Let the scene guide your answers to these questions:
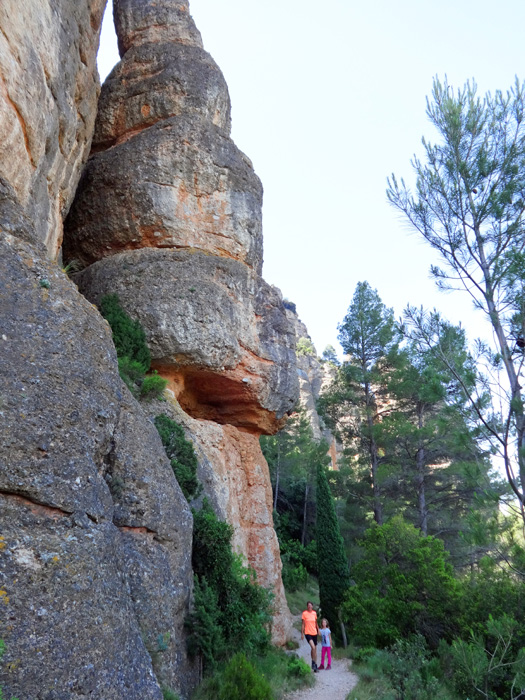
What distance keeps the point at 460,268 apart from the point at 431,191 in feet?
4.77

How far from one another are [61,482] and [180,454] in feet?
20.2

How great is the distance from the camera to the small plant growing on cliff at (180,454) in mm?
10980

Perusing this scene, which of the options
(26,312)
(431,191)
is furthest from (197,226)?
(26,312)

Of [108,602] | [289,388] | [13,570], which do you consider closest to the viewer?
[13,570]

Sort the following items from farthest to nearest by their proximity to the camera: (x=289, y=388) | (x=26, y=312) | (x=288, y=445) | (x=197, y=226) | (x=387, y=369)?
(x=288, y=445)
(x=387, y=369)
(x=289, y=388)
(x=197, y=226)
(x=26, y=312)

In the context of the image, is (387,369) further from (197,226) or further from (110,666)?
(110,666)

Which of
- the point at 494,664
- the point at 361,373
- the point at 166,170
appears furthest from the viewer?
the point at 361,373

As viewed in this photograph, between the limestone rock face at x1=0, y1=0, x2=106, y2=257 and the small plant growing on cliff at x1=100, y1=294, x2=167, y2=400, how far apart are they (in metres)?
2.08

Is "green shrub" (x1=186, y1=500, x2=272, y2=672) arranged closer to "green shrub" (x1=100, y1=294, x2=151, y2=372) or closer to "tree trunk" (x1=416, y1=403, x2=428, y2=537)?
"green shrub" (x1=100, y1=294, x2=151, y2=372)

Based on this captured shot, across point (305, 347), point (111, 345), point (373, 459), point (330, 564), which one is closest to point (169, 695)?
point (111, 345)

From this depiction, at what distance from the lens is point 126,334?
12938 mm

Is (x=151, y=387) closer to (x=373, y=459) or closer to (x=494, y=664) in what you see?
(x=494, y=664)

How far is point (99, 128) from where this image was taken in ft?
57.5

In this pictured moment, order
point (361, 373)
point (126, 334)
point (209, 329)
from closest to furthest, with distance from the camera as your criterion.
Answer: point (126, 334) → point (209, 329) → point (361, 373)
